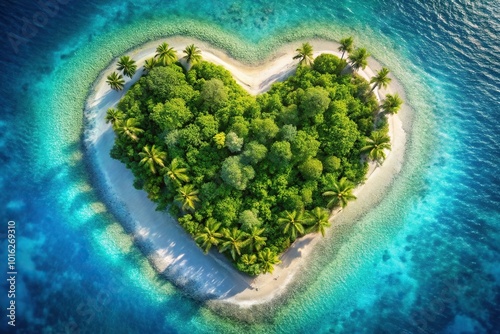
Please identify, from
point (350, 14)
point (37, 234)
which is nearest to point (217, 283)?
point (37, 234)

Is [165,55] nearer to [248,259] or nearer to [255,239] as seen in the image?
[255,239]

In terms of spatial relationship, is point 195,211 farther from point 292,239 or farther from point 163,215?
point 292,239

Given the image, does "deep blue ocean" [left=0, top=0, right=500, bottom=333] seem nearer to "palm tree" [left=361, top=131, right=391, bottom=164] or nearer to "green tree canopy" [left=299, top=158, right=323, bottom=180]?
"palm tree" [left=361, top=131, right=391, bottom=164]

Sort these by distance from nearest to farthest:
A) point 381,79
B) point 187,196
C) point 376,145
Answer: point 187,196 → point 376,145 → point 381,79

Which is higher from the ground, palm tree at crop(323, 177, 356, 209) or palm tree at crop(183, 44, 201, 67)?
palm tree at crop(183, 44, 201, 67)

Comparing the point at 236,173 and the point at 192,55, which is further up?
the point at 192,55

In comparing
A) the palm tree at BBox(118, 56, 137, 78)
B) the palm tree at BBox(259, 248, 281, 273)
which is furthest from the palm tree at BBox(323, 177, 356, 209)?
the palm tree at BBox(118, 56, 137, 78)

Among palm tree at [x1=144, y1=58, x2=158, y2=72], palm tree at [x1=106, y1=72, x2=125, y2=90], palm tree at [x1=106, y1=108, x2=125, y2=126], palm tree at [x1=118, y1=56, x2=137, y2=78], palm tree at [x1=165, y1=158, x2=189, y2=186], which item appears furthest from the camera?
palm tree at [x1=106, y1=72, x2=125, y2=90]

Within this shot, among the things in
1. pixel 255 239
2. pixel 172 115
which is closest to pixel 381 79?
pixel 255 239

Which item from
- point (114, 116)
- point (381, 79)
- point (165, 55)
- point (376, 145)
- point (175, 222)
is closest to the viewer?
point (376, 145)
